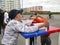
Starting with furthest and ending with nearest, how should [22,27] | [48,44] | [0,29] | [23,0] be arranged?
[23,0]
[0,29]
[48,44]
[22,27]

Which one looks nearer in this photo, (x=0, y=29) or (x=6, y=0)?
(x=0, y=29)

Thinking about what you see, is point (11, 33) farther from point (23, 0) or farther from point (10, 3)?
point (10, 3)

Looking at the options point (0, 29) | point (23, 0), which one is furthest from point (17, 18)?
point (23, 0)

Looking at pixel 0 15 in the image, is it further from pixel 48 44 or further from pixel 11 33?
pixel 11 33

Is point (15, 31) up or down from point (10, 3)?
up

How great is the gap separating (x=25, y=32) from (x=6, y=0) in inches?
802

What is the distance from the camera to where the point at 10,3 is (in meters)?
23.3

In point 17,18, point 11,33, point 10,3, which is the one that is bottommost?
point 10,3

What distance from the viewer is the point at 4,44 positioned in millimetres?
3945

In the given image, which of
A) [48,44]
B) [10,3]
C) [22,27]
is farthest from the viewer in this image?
[10,3]

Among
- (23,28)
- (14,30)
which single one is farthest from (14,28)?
(23,28)

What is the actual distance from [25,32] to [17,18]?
1.03 feet

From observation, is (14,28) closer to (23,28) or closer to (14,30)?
(14,30)

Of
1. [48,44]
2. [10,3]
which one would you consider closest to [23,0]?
[10,3]
